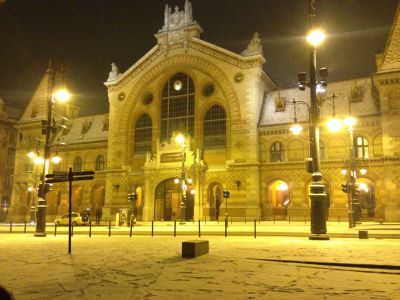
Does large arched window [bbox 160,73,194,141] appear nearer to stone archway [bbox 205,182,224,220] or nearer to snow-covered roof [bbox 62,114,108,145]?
stone archway [bbox 205,182,224,220]

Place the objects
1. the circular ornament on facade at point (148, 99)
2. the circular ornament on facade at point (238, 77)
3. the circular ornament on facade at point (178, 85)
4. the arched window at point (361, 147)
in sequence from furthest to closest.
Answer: the circular ornament on facade at point (148, 99) → the circular ornament on facade at point (178, 85) → the circular ornament on facade at point (238, 77) → the arched window at point (361, 147)

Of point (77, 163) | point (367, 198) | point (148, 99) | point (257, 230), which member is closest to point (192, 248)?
point (257, 230)

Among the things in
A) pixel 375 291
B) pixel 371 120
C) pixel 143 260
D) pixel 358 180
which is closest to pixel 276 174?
pixel 358 180

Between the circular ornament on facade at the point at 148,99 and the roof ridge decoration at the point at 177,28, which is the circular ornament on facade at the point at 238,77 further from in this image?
the circular ornament on facade at the point at 148,99

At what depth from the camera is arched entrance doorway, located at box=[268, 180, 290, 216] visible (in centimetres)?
4084

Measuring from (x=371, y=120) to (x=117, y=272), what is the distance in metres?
34.3

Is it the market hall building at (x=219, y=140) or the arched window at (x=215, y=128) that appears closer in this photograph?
the market hall building at (x=219, y=140)

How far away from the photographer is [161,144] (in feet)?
151

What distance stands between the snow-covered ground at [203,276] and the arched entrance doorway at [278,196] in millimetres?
27913

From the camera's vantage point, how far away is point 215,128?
4488 cm

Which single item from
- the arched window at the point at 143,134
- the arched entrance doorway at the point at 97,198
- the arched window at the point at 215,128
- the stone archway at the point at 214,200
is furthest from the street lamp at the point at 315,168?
the arched entrance doorway at the point at 97,198

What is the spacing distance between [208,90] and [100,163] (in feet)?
57.3

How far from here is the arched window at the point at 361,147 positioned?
38.3 metres

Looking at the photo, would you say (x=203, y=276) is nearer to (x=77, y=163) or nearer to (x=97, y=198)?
(x=97, y=198)
